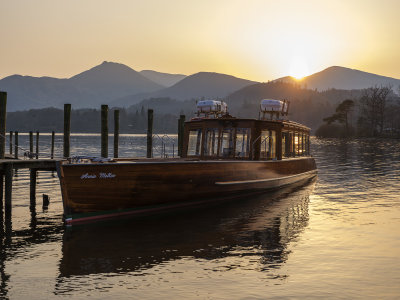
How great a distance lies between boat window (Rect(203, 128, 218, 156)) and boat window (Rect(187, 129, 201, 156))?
1.43ft

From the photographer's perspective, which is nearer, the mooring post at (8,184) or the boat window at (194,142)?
the mooring post at (8,184)

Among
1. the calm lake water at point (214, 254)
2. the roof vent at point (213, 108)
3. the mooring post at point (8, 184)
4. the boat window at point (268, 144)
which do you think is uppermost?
the roof vent at point (213, 108)

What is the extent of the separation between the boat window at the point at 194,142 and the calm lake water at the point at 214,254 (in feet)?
13.6

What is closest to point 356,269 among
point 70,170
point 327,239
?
point 327,239

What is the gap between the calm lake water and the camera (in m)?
9.62

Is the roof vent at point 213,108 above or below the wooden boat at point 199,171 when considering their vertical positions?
above

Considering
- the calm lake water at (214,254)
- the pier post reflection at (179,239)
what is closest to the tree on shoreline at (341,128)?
the calm lake water at (214,254)

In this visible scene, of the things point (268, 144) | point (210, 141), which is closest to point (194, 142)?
point (210, 141)

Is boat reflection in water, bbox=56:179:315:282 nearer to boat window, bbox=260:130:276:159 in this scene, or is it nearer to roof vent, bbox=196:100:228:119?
boat window, bbox=260:130:276:159

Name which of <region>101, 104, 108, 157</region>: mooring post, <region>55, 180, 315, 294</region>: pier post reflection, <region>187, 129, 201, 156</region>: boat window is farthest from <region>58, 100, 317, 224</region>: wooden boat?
<region>101, 104, 108, 157</region>: mooring post

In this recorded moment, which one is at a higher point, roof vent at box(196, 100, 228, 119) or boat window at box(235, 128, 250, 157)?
roof vent at box(196, 100, 228, 119)

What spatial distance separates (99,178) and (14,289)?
19.8 feet

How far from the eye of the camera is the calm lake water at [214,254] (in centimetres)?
962

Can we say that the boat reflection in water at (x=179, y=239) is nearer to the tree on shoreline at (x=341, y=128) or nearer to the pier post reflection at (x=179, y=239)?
the pier post reflection at (x=179, y=239)
